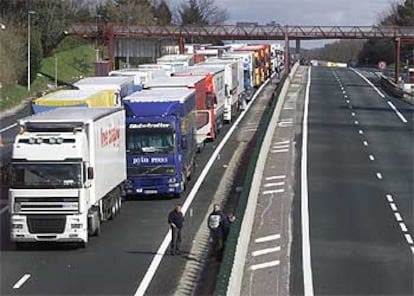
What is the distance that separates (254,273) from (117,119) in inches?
376

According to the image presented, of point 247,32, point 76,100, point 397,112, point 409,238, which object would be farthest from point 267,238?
point 247,32

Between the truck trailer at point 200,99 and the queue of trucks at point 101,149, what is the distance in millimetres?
54

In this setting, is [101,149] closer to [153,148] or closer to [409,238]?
[153,148]

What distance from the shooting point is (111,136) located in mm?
30188

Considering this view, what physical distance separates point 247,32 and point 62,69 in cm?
2648

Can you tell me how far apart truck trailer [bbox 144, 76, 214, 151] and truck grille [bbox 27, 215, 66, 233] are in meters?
17.1

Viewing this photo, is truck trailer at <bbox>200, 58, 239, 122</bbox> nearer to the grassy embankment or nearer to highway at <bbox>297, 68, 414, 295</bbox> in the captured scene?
highway at <bbox>297, 68, 414, 295</bbox>

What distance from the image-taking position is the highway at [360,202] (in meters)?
23.5

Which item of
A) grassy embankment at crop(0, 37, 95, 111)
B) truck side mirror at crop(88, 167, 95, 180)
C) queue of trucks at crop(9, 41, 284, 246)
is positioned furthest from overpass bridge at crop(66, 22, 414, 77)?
truck side mirror at crop(88, 167, 95, 180)

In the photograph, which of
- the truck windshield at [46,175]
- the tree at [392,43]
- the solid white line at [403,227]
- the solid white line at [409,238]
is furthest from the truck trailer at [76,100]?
the tree at [392,43]

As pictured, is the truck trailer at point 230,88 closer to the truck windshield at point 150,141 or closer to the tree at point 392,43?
the truck windshield at point 150,141

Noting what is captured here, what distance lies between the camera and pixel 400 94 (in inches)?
3415

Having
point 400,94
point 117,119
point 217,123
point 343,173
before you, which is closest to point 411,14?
point 400,94

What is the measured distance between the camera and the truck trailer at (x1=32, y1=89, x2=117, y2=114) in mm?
34872
